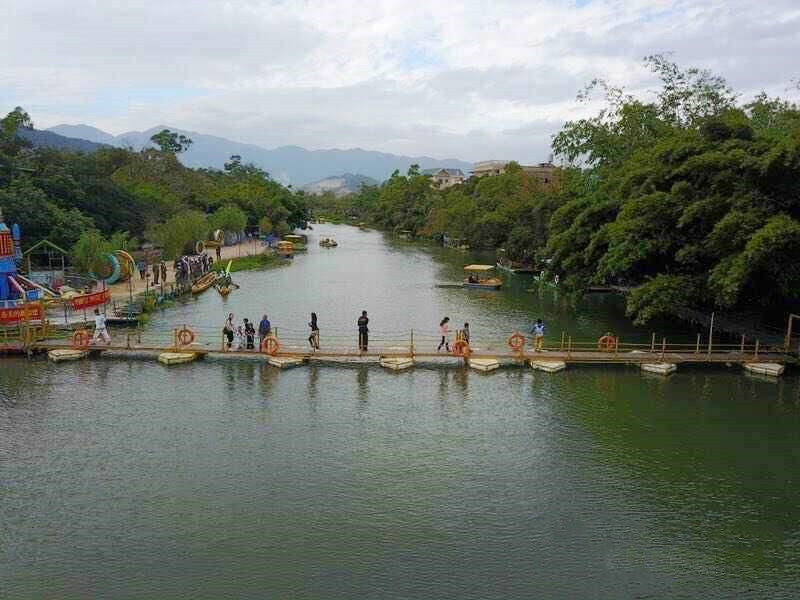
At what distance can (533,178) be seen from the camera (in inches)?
2950

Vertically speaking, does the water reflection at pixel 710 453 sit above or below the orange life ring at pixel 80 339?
below

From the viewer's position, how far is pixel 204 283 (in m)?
45.1

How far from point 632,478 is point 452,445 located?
14.0 ft

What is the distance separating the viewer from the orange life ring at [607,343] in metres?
25.3

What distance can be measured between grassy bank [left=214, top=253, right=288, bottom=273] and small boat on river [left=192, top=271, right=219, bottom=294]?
8007 millimetres

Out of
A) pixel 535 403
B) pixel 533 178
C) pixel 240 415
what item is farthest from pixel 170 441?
pixel 533 178

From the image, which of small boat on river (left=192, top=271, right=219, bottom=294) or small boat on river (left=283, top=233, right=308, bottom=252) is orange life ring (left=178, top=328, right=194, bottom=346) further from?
small boat on river (left=283, top=233, right=308, bottom=252)

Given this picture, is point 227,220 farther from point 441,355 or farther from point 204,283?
point 441,355

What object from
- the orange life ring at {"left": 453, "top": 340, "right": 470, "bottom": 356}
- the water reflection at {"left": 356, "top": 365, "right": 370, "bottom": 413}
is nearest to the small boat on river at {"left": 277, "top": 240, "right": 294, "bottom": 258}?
the orange life ring at {"left": 453, "top": 340, "right": 470, "bottom": 356}

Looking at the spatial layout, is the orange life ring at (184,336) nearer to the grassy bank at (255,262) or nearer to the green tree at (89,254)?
the green tree at (89,254)

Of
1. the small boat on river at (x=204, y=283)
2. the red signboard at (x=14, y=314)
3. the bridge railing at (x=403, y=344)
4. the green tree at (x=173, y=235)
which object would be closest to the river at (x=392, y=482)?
the bridge railing at (x=403, y=344)

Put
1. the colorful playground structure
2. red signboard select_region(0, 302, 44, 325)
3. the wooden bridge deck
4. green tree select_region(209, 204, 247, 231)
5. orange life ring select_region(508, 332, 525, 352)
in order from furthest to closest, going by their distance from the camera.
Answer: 1. green tree select_region(209, 204, 247, 231)
2. the colorful playground structure
3. red signboard select_region(0, 302, 44, 325)
4. orange life ring select_region(508, 332, 525, 352)
5. the wooden bridge deck

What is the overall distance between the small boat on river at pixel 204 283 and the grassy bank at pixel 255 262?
8007 millimetres

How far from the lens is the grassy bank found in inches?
2287
